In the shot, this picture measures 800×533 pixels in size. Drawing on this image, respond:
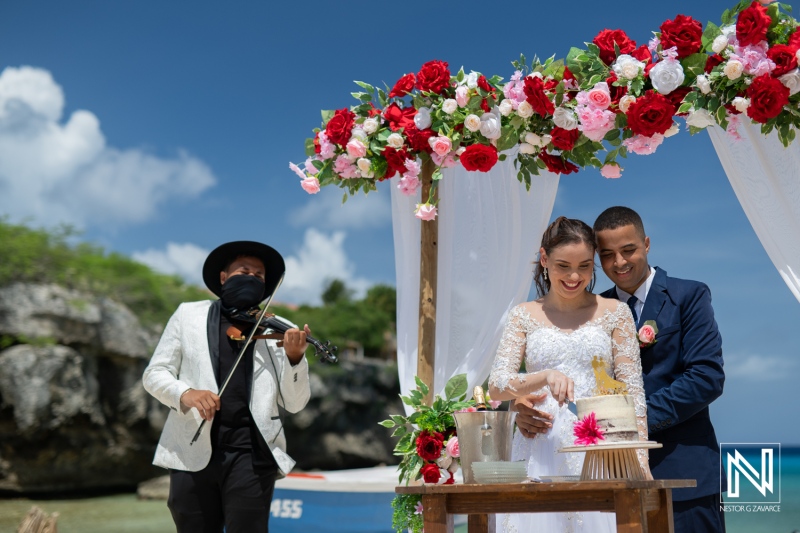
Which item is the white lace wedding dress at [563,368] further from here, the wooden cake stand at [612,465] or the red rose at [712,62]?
the red rose at [712,62]

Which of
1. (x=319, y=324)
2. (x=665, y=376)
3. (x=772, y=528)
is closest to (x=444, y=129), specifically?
(x=665, y=376)

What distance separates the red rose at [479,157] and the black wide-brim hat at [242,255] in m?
1.02

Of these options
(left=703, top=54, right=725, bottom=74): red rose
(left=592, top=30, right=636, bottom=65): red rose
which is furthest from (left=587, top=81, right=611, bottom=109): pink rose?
(left=703, top=54, right=725, bottom=74): red rose

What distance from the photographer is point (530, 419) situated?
2814 millimetres

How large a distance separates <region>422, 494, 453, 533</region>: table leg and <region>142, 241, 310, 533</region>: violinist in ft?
4.12

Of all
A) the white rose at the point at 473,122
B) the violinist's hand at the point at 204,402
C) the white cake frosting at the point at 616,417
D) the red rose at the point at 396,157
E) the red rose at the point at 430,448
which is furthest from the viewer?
the red rose at the point at 396,157

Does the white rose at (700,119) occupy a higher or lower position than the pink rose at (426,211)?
higher

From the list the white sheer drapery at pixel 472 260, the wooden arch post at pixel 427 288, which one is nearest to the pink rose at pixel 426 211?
the wooden arch post at pixel 427 288

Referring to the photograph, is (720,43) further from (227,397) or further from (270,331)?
(227,397)

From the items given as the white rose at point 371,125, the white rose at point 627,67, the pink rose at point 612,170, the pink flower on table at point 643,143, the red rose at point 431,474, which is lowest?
the red rose at point 431,474

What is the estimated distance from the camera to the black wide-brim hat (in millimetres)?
3742

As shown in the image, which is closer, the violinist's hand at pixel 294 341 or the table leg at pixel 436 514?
the table leg at pixel 436 514

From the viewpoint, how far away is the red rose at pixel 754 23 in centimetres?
331

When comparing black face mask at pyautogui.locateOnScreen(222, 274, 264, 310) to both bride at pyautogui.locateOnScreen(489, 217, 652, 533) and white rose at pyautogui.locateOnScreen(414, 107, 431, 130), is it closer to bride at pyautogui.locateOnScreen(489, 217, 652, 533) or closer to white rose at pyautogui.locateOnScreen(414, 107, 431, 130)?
white rose at pyautogui.locateOnScreen(414, 107, 431, 130)
